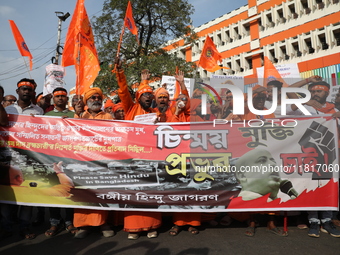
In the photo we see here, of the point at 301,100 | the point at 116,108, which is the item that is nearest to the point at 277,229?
the point at 301,100

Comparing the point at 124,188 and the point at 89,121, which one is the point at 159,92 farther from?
the point at 124,188

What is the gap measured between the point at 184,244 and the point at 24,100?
318 centimetres

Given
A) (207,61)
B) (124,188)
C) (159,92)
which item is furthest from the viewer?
(207,61)

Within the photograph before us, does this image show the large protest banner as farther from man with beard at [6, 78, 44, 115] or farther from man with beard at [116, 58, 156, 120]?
man with beard at [116, 58, 156, 120]

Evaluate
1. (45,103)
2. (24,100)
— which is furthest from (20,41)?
(24,100)

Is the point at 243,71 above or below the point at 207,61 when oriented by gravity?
above

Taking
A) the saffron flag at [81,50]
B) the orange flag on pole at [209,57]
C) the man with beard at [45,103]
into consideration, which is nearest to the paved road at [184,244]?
the man with beard at [45,103]

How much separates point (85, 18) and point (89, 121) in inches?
127

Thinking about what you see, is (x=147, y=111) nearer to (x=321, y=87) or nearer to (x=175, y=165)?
(x=175, y=165)

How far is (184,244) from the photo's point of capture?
11.0 feet

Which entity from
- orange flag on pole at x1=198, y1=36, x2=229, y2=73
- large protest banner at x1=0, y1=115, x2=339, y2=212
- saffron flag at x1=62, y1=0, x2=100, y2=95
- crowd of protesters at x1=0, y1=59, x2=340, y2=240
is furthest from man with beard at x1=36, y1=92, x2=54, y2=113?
orange flag on pole at x1=198, y1=36, x2=229, y2=73

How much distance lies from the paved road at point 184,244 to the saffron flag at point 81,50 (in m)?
3.10

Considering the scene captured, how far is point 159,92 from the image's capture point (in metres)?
4.61

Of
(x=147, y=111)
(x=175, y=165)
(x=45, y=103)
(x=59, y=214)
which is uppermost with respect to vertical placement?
(x=45, y=103)
